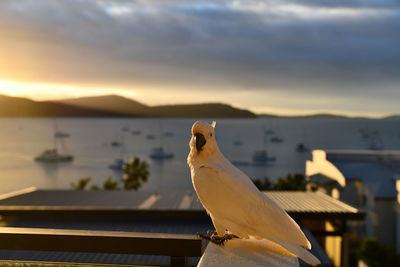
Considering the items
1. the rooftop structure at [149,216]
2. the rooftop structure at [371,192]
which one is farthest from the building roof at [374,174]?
the rooftop structure at [149,216]

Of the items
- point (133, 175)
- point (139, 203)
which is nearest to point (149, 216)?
point (139, 203)

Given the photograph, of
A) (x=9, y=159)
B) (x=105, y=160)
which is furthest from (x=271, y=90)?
(x=9, y=159)

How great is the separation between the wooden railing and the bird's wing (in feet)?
1.77

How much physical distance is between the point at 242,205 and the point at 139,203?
8716 millimetres

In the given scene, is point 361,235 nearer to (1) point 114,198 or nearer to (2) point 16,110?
(1) point 114,198

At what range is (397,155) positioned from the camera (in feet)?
61.7

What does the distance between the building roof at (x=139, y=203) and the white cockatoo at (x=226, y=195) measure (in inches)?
236

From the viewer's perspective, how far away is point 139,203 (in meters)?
10.6

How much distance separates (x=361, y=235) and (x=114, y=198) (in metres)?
11.5

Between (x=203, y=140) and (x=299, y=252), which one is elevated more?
(x=203, y=140)

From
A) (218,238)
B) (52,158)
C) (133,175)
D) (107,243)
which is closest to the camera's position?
(107,243)

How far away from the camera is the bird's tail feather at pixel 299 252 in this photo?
1937mm

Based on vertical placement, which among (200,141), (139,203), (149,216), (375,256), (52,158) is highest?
(200,141)

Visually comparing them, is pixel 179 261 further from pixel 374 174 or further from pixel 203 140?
pixel 374 174
